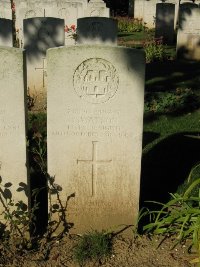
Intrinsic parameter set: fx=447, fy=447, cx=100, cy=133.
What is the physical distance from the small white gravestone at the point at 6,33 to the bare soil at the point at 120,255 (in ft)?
15.7

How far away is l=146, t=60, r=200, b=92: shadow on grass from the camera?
29.7 ft

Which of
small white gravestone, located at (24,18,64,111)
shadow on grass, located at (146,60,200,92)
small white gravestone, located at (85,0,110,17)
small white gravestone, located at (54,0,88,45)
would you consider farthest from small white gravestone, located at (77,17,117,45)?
small white gravestone, located at (85,0,110,17)

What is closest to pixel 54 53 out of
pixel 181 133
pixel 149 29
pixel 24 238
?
pixel 24 238

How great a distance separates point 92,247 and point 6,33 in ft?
17.0

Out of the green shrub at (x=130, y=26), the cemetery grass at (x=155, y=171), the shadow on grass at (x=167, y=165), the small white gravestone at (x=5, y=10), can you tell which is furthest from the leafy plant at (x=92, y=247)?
the green shrub at (x=130, y=26)

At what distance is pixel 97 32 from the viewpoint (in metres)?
8.05

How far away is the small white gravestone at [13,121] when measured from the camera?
3571mm

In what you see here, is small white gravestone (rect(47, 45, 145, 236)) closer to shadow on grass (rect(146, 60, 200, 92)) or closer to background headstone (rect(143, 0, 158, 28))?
shadow on grass (rect(146, 60, 200, 92))

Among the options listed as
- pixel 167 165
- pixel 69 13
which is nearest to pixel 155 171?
pixel 167 165

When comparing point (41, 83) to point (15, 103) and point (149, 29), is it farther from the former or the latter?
point (149, 29)

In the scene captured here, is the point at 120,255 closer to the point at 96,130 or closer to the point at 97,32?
the point at 96,130

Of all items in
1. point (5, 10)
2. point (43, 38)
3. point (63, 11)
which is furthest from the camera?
point (5, 10)

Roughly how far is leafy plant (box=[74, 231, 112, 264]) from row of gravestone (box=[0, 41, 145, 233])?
0.67 ft

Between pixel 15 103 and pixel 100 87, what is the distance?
0.72 m
